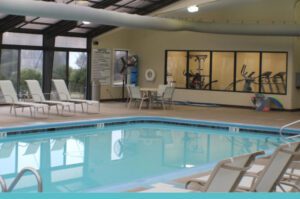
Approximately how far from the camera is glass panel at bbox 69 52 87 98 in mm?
17750

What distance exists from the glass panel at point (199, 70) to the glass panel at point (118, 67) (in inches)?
108

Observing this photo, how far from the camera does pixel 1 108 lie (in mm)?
14930

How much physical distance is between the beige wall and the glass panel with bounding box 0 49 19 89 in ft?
11.4

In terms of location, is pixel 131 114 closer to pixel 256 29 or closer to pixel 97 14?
pixel 97 14

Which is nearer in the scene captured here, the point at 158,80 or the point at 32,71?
the point at 32,71

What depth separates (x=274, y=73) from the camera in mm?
16500

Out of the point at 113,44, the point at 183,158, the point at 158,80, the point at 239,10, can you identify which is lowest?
the point at 183,158

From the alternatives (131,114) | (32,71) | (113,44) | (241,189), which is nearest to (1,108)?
(32,71)

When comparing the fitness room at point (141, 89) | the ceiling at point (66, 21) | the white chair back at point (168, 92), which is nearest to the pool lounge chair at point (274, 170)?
the fitness room at point (141, 89)

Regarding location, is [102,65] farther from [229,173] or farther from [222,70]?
[229,173]

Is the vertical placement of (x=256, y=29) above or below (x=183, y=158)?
above

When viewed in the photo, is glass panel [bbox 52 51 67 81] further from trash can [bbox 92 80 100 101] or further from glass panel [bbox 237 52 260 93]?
glass panel [bbox 237 52 260 93]

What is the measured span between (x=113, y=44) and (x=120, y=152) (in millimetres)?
9358

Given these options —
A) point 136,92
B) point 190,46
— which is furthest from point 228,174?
point 190,46
